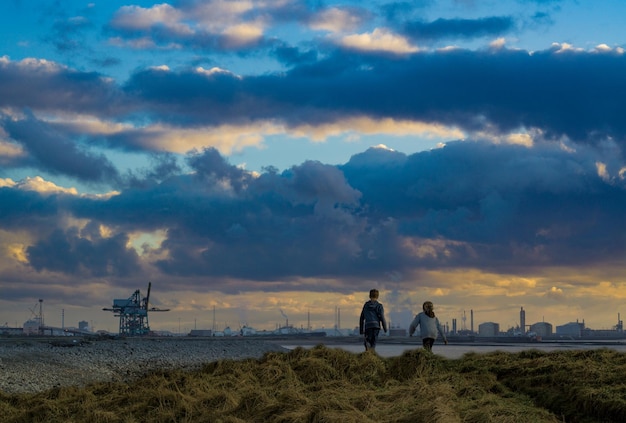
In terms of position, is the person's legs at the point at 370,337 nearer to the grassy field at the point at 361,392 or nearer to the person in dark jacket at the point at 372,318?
the person in dark jacket at the point at 372,318

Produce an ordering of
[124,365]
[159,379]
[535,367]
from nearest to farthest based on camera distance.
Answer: [535,367], [159,379], [124,365]

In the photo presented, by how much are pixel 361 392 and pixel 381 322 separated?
687cm

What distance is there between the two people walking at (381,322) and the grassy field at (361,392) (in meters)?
1.64

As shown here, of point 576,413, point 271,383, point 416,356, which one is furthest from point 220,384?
point 576,413

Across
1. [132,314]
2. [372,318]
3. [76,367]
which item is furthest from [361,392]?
[132,314]

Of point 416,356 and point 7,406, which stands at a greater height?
point 416,356

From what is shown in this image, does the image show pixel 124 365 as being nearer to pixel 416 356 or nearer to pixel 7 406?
pixel 7 406

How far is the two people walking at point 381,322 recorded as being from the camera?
21422 millimetres

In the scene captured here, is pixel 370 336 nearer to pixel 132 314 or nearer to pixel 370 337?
pixel 370 337

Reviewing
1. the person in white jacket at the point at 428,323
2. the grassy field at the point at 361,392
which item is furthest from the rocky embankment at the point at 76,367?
the person in white jacket at the point at 428,323

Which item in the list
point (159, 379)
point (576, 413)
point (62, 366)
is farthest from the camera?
point (62, 366)

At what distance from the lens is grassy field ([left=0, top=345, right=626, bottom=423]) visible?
1405cm

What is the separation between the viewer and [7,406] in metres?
19.1

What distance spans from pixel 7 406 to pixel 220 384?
5.22 metres
